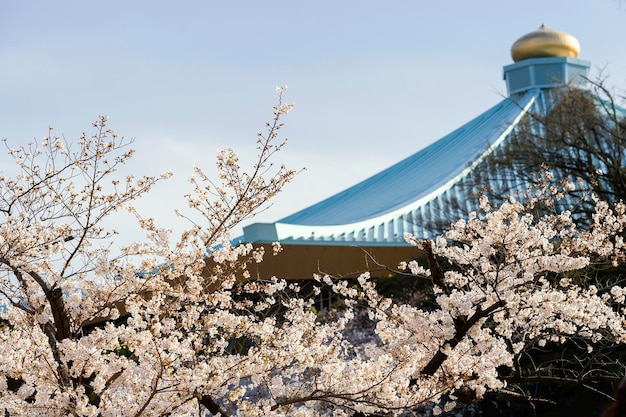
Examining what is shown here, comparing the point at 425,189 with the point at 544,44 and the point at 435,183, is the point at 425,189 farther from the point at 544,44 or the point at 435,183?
the point at 544,44

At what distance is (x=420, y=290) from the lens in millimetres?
17625

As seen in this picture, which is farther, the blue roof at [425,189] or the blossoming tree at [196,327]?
the blue roof at [425,189]

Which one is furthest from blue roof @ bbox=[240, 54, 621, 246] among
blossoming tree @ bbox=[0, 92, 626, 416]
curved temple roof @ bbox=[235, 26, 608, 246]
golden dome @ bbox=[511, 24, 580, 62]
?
blossoming tree @ bbox=[0, 92, 626, 416]

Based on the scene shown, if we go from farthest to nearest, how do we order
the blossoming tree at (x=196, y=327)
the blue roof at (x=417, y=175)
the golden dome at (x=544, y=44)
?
the golden dome at (x=544, y=44)
the blue roof at (x=417, y=175)
the blossoming tree at (x=196, y=327)

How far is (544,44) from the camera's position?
101 feet

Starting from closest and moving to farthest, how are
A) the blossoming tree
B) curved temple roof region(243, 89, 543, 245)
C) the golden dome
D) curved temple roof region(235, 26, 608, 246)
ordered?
the blossoming tree < curved temple roof region(243, 89, 543, 245) < curved temple roof region(235, 26, 608, 246) < the golden dome

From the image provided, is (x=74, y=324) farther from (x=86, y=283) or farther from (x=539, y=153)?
(x=539, y=153)

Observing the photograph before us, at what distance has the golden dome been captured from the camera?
3067 cm

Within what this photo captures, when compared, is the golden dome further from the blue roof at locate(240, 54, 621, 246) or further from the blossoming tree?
the blossoming tree

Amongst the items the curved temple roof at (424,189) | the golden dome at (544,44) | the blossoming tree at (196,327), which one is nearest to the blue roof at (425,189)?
the curved temple roof at (424,189)

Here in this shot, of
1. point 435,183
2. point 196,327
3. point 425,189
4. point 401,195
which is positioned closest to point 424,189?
point 425,189

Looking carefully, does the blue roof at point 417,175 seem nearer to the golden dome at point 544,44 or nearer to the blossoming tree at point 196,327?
the golden dome at point 544,44

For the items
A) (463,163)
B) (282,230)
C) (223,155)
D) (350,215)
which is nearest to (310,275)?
(282,230)

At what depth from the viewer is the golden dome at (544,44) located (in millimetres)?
30672
